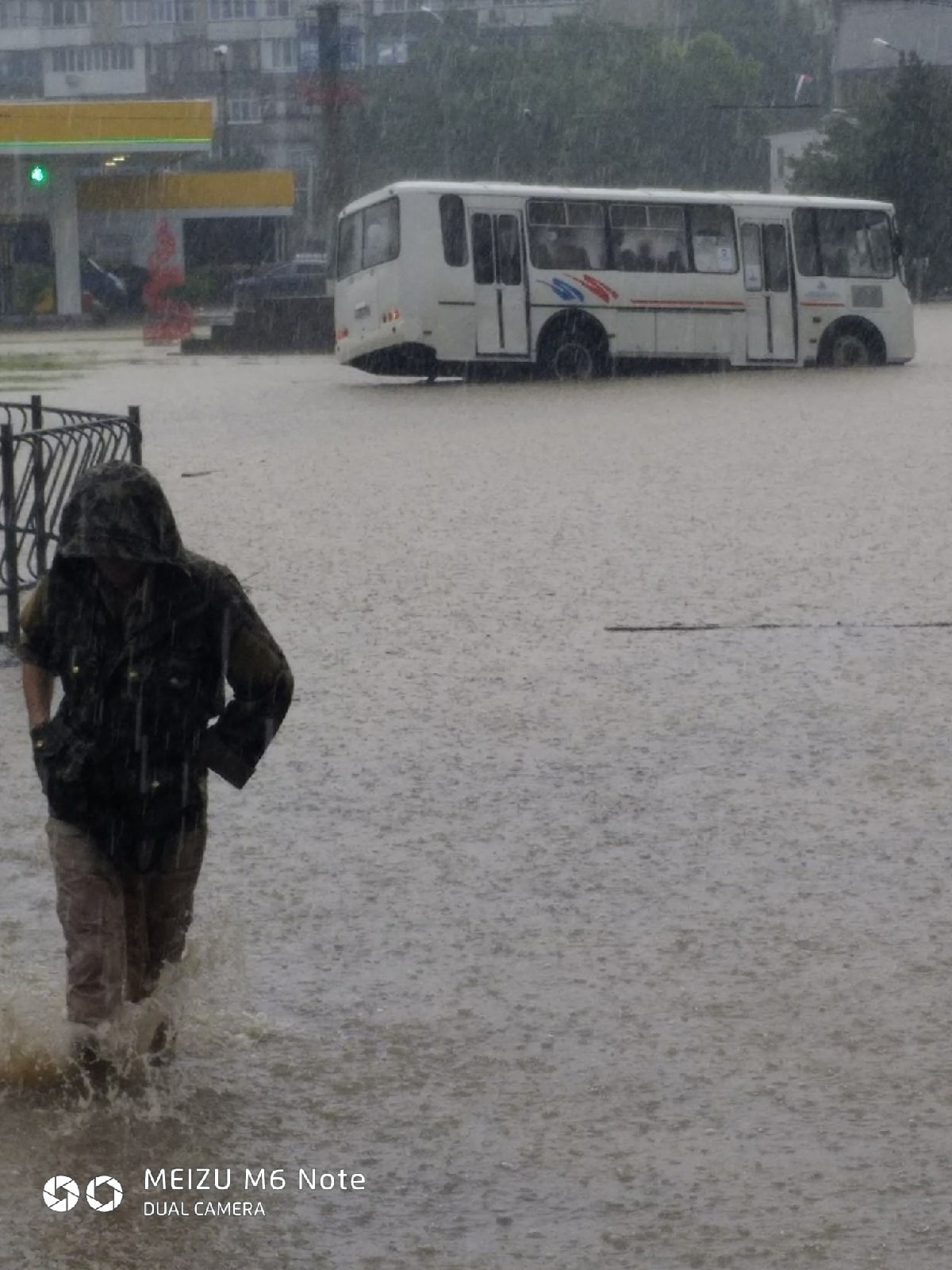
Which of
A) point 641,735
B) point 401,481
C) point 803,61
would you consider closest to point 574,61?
point 803,61

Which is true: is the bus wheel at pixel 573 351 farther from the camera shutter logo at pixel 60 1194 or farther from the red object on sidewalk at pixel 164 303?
the camera shutter logo at pixel 60 1194

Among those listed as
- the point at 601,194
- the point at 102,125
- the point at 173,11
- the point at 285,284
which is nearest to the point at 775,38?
the point at 173,11

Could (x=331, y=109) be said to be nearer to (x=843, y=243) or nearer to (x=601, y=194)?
(x=843, y=243)

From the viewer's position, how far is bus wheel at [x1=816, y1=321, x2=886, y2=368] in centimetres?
2930

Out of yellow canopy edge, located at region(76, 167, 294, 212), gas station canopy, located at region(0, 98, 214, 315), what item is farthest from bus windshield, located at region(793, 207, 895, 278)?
yellow canopy edge, located at region(76, 167, 294, 212)

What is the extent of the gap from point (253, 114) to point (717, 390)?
10004cm

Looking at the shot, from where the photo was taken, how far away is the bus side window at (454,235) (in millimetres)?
Answer: 26781

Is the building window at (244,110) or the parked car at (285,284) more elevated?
the building window at (244,110)

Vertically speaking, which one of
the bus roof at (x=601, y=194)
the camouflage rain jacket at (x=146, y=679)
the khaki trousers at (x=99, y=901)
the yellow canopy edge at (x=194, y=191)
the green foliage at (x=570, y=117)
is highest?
the green foliage at (x=570, y=117)

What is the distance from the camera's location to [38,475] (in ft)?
31.8

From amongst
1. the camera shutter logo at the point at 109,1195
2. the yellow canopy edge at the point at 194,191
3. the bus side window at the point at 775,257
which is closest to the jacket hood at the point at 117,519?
the camera shutter logo at the point at 109,1195

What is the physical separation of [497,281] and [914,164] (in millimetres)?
39080

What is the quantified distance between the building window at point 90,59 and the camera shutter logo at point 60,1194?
118414 millimetres

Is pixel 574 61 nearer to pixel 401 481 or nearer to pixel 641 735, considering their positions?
pixel 401 481
